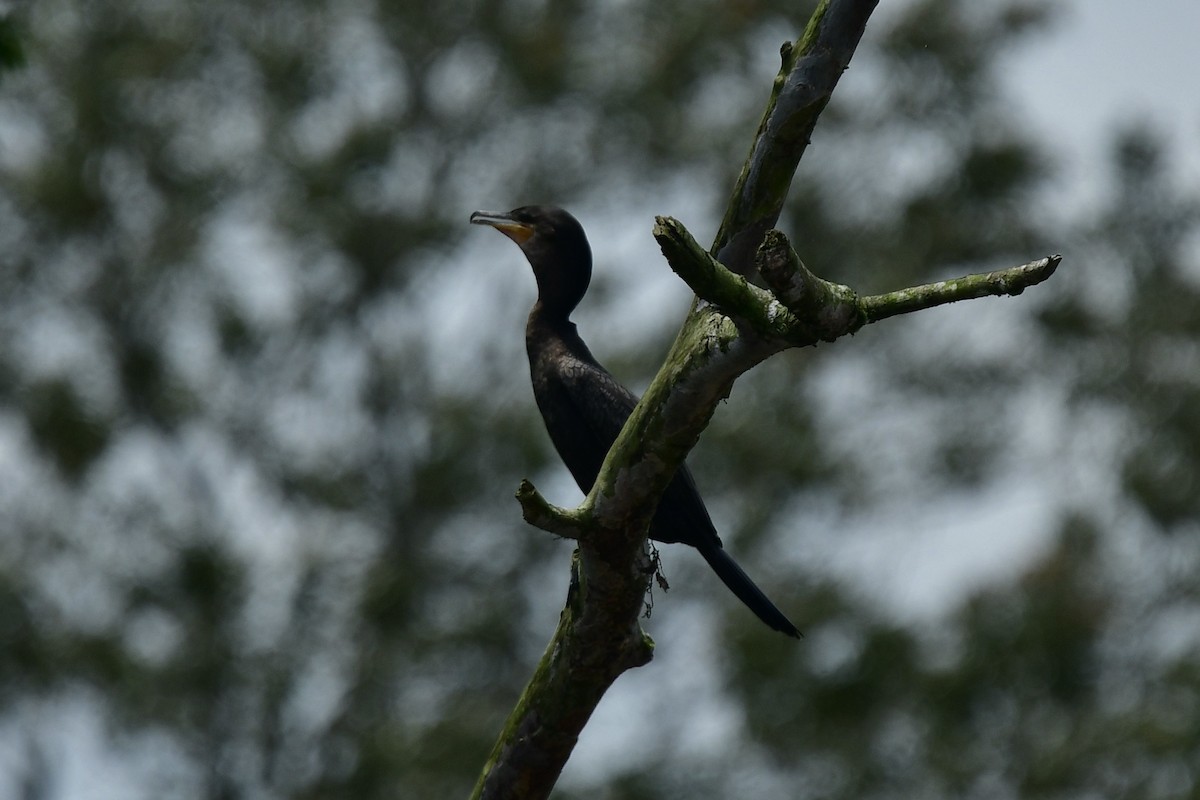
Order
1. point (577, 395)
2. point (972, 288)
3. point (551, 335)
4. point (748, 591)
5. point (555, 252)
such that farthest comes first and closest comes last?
point (555, 252)
point (551, 335)
point (577, 395)
point (748, 591)
point (972, 288)

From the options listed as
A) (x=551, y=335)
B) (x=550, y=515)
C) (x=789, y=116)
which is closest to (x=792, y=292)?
(x=789, y=116)

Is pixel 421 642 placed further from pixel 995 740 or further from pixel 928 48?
pixel 928 48

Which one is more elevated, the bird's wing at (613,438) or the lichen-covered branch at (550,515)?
the bird's wing at (613,438)

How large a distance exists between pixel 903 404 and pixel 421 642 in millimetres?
5738

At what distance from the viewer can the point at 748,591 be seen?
559cm

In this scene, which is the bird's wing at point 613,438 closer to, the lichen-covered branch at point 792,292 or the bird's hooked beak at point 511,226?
the bird's hooked beak at point 511,226

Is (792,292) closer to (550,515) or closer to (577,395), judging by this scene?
(550,515)

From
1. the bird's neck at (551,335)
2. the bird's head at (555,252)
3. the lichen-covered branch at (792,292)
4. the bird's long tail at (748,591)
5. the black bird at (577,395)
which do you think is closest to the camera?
the lichen-covered branch at (792,292)

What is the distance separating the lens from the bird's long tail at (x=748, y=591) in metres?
5.37

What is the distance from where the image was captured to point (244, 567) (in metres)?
16.6

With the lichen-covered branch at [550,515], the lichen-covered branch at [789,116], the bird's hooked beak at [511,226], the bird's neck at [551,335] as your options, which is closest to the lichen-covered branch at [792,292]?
the lichen-covered branch at [789,116]

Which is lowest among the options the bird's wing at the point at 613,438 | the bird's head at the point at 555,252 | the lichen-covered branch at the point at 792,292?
the lichen-covered branch at the point at 792,292

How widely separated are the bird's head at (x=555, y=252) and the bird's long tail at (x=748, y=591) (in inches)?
39.6

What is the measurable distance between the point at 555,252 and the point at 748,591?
1.44 meters
